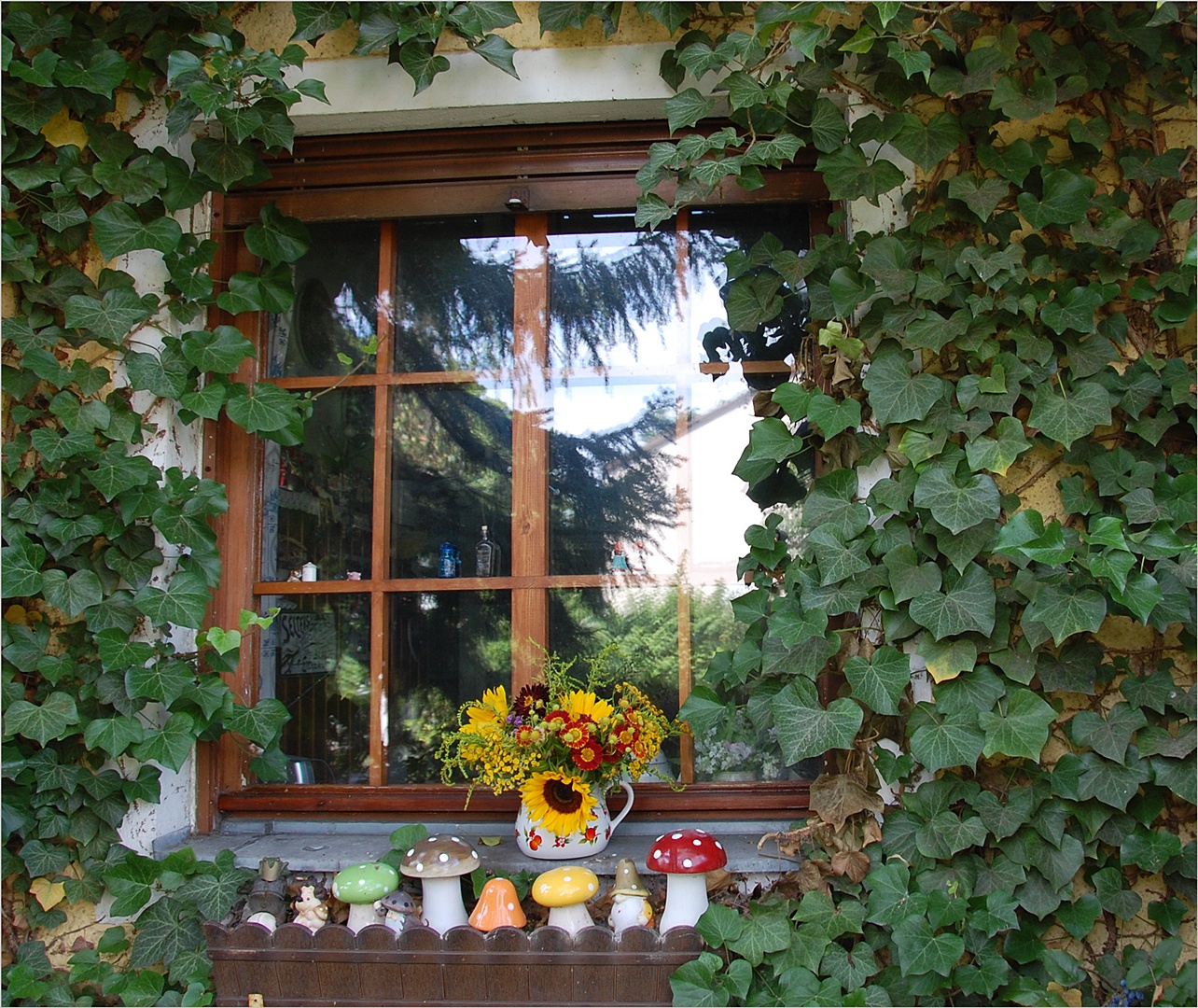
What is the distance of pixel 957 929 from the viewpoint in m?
1.68

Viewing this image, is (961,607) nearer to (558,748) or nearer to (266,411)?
(558,748)

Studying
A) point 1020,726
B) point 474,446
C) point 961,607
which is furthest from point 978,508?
point 474,446

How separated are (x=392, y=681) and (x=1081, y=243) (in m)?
1.77

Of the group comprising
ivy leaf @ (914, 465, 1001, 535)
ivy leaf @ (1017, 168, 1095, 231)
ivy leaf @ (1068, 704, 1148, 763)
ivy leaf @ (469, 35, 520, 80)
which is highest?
ivy leaf @ (469, 35, 520, 80)

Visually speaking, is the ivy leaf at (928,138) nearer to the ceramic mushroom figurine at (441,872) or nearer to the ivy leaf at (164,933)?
the ceramic mushroom figurine at (441,872)

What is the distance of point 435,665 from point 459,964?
0.65m

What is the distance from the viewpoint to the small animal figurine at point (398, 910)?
177cm

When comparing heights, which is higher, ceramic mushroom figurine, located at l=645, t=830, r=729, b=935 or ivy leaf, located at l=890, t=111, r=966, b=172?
ivy leaf, located at l=890, t=111, r=966, b=172

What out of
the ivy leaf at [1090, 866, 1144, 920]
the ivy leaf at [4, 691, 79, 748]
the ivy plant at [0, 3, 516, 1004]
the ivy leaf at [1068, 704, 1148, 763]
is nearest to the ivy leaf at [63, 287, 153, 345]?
the ivy plant at [0, 3, 516, 1004]

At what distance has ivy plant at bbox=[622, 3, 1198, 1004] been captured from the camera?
1653 millimetres

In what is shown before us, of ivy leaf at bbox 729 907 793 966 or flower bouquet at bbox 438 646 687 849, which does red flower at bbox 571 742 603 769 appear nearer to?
flower bouquet at bbox 438 646 687 849

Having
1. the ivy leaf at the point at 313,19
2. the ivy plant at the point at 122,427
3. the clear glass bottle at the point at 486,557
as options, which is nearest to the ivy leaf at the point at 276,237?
the ivy plant at the point at 122,427

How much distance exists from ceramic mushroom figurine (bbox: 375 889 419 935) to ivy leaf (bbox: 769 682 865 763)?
0.81 meters

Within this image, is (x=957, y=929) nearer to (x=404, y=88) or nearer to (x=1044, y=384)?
(x=1044, y=384)
